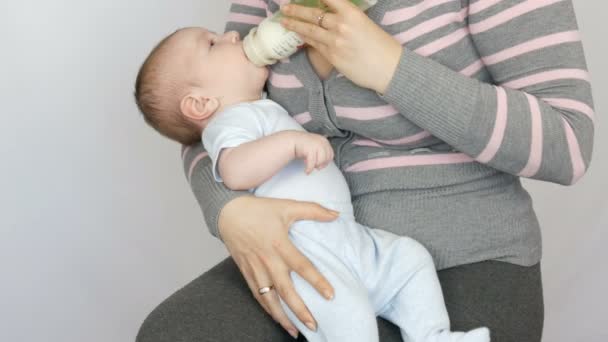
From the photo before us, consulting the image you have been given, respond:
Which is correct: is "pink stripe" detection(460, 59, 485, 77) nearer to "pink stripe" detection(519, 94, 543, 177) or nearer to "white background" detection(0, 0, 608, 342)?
"pink stripe" detection(519, 94, 543, 177)

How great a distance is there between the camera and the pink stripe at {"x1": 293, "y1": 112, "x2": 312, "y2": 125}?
1144 millimetres

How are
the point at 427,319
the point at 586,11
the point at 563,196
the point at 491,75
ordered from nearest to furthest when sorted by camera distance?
the point at 427,319
the point at 491,75
the point at 586,11
the point at 563,196

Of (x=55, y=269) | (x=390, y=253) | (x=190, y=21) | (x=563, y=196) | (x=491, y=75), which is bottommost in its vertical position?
(x=563, y=196)

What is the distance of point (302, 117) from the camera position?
1.15 metres

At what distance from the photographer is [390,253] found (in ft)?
3.24

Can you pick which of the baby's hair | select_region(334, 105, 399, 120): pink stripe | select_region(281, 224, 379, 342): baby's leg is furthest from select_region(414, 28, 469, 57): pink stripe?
the baby's hair

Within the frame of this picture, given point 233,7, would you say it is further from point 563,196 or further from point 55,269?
point 563,196

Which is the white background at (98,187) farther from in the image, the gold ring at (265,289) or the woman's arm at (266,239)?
the gold ring at (265,289)

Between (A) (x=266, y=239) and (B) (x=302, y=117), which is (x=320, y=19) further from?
(A) (x=266, y=239)

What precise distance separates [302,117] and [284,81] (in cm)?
7

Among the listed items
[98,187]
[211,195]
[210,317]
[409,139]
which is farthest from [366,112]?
[98,187]

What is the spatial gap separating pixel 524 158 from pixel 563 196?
94 cm

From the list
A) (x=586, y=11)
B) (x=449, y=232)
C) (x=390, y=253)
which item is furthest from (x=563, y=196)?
(x=390, y=253)

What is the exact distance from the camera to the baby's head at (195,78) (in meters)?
1.12
